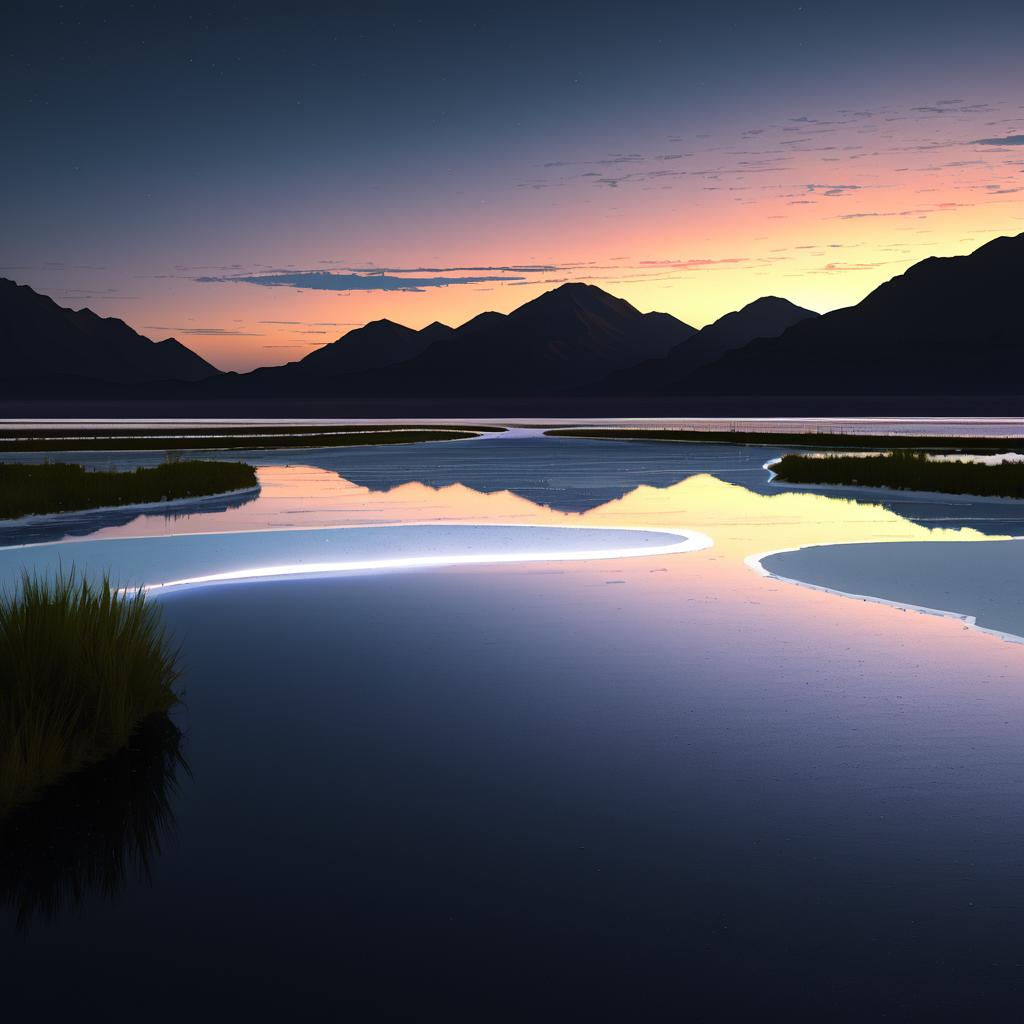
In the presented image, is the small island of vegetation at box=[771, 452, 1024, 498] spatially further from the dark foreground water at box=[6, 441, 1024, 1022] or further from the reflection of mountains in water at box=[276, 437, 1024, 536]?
the dark foreground water at box=[6, 441, 1024, 1022]

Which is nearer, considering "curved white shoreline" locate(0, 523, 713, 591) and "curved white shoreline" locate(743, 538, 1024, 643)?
"curved white shoreline" locate(743, 538, 1024, 643)

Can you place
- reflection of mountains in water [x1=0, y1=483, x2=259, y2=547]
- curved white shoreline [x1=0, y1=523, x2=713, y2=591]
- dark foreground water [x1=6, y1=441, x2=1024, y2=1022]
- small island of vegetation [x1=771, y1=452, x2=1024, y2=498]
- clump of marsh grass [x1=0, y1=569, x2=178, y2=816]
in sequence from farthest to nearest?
small island of vegetation [x1=771, y1=452, x2=1024, y2=498], reflection of mountains in water [x1=0, y1=483, x2=259, y2=547], curved white shoreline [x1=0, y1=523, x2=713, y2=591], clump of marsh grass [x1=0, y1=569, x2=178, y2=816], dark foreground water [x1=6, y1=441, x2=1024, y2=1022]

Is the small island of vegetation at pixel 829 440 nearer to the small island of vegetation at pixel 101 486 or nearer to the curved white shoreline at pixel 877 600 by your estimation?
the small island of vegetation at pixel 101 486

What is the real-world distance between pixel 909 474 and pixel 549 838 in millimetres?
36017

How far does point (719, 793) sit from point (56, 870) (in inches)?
158

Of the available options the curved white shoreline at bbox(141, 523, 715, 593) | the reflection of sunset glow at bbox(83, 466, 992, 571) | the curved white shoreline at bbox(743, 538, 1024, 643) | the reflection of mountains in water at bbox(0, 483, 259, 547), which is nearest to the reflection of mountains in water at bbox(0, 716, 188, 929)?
the curved white shoreline at bbox(141, 523, 715, 593)

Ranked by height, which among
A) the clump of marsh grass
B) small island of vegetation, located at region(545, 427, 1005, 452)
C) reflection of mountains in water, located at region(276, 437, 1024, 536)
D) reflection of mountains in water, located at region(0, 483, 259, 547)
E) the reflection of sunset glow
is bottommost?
small island of vegetation, located at region(545, 427, 1005, 452)

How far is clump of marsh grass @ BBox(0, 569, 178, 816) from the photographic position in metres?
8.09

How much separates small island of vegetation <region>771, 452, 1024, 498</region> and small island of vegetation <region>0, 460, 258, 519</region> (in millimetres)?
20308

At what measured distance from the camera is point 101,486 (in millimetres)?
35312

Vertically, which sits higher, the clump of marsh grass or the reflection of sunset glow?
the clump of marsh grass

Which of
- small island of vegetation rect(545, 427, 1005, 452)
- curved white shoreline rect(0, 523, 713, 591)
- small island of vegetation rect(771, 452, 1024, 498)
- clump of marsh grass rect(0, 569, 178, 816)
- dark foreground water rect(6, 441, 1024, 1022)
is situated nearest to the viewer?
dark foreground water rect(6, 441, 1024, 1022)

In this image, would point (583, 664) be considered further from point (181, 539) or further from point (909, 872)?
point (181, 539)

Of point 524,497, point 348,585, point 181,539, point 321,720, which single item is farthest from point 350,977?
point 524,497
